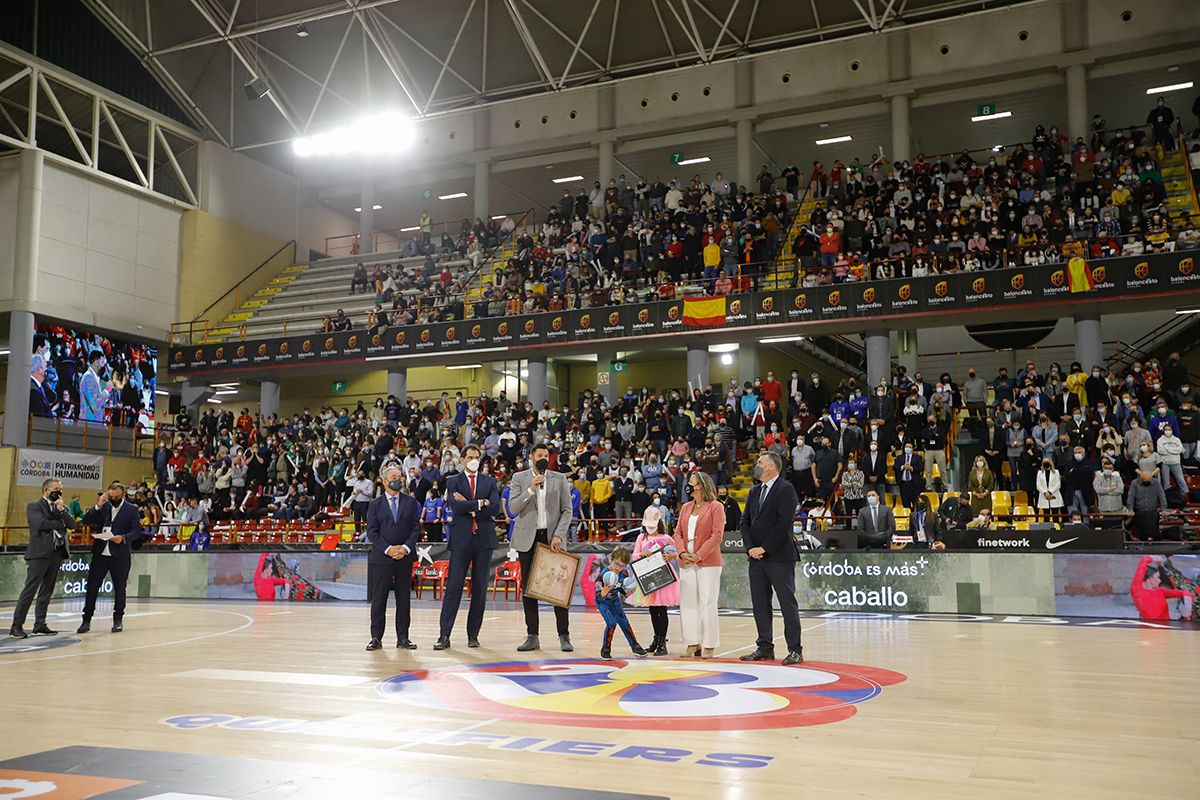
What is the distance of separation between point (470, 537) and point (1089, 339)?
64.3ft

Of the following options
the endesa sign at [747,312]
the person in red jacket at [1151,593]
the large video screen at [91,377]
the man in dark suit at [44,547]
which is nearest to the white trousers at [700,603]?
the man in dark suit at [44,547]

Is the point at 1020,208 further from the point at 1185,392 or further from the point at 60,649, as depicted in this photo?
the point at 60,649

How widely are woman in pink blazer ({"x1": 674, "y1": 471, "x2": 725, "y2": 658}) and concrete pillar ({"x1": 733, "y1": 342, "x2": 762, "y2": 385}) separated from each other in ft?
64.4

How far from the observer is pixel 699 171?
120 ft

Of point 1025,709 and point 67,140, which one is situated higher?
point 67,140

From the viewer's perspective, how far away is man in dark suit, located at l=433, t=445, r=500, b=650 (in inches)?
395

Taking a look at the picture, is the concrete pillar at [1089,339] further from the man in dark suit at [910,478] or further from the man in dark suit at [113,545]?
the man in dark suit at [113,545]

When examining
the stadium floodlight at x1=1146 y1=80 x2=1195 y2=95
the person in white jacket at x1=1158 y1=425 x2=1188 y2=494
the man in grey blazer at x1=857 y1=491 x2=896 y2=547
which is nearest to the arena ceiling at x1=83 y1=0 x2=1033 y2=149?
Result: the stadium floodlight at x1=1146 y1=80 x2=1195 y2=95

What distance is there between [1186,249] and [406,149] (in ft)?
83.2

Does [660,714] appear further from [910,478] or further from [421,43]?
[421,43]

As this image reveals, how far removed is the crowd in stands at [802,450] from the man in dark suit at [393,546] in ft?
25.1

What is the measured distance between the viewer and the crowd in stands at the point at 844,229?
24484 millimetres

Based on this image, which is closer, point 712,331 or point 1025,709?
point 1025,709

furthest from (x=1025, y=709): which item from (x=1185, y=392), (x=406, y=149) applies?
(x=406, y=149)
